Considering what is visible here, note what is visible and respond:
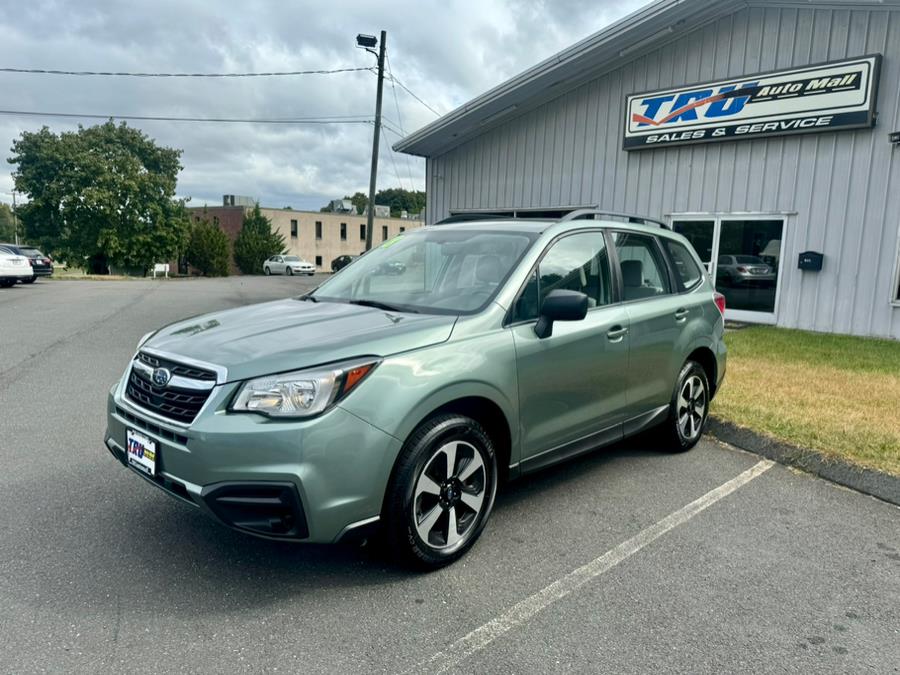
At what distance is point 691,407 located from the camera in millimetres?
4922

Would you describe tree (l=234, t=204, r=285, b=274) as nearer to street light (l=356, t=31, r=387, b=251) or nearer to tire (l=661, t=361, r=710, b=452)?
street light (l=356, t=31, r=387, b=251)

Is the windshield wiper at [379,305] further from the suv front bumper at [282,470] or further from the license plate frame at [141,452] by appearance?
the license plate frame at [141,452]

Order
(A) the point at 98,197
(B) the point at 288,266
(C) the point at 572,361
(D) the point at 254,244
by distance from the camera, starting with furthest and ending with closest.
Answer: (D) the point at 254,244
(B) the point at 288,266
(A) the point at 98,197
(C) the point at 572,361

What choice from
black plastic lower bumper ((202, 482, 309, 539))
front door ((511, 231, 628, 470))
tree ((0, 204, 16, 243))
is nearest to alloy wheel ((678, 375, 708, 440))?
front door ((511, 231, 628, 470))

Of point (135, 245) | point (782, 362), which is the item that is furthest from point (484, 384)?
point (135, 245)

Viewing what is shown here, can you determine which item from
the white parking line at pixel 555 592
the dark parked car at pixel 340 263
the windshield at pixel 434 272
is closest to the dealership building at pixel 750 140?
the dark parked car at pixel 340 263

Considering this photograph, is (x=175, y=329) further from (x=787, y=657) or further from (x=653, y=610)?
(x=787, y=657)

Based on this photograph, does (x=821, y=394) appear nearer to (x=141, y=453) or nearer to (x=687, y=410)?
(x=687, y=410)

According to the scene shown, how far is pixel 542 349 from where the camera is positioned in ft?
11.4

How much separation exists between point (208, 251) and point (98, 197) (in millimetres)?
13315

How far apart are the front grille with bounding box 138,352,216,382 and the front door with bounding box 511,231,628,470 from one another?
4.97 ft

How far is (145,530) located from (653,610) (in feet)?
8.58

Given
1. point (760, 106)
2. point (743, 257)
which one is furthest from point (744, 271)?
point (760, 106)

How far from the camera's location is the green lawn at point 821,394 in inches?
190
